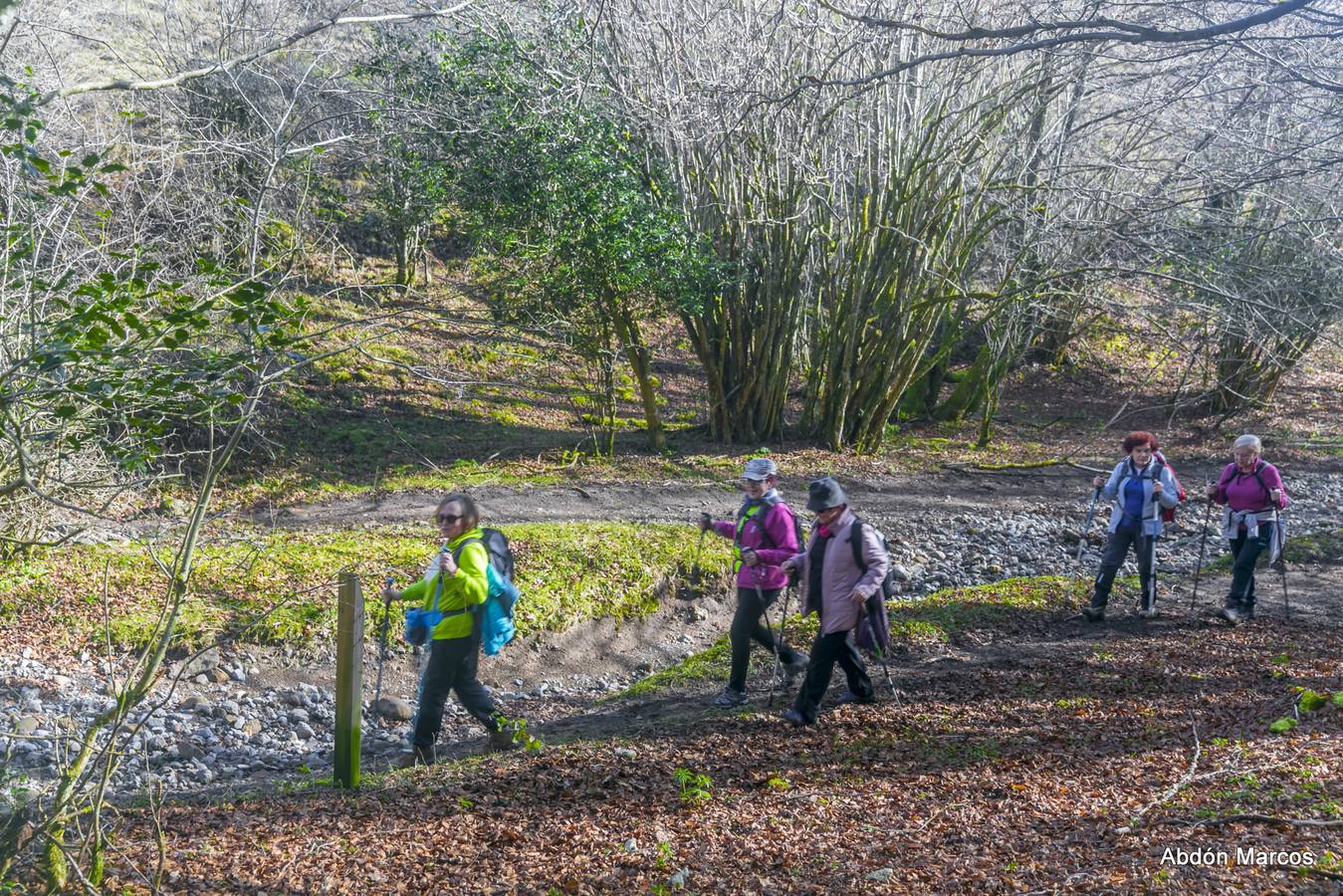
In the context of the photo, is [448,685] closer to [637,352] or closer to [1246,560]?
[1246,560]

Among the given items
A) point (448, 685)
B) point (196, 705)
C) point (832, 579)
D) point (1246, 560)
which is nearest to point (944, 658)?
point (832, 579)

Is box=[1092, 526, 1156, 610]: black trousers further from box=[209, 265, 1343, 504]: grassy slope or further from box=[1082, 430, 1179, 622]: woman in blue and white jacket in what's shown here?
box=[209, 265, 1343, 504]: grassy slope

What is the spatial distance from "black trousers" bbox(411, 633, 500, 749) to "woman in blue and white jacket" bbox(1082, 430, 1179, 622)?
5667 millimetres

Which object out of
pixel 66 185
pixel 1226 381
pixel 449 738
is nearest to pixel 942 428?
pixel 1226 381

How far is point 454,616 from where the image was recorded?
22.0 ft

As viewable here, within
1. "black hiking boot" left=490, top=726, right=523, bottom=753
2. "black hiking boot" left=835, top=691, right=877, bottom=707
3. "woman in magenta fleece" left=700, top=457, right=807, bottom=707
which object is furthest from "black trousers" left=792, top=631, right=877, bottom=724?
"black hiking boot" left=490, top=726, right=523, bottom=753

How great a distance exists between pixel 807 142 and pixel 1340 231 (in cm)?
754

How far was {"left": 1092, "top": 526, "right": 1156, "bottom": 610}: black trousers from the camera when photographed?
31.6 ft

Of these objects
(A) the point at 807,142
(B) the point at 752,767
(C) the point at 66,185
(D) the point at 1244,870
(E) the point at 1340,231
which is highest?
(A) the point at 807,142

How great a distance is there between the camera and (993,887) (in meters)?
4.56

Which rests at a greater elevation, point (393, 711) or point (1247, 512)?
point (1247, 512)

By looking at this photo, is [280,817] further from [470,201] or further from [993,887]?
[470,201]

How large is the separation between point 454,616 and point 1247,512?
24.2ft

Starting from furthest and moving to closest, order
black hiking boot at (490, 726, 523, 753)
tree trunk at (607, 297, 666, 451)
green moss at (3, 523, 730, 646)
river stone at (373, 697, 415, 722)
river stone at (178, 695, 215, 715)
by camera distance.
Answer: tree trunk at (607, 297, 666, 451) → green moss at (3, 523, 730, 646) → river stone at (373, 697, 415, 722) → river stone at (178, 695, 215, 715) → black hiking boot at (490, 726, 523, 753)
